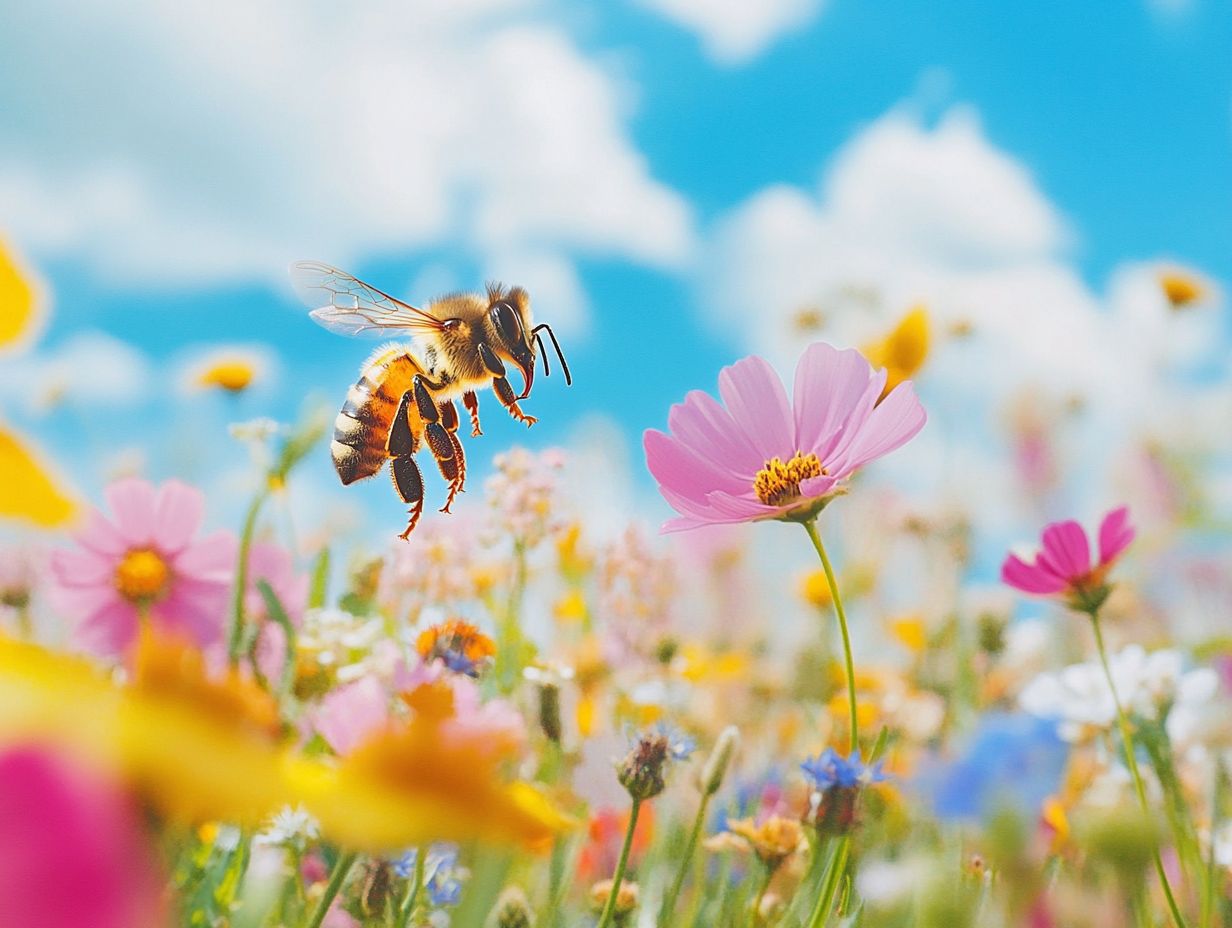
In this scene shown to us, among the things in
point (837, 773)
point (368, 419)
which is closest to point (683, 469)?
point (837, 773)

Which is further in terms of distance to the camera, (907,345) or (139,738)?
(907,345)

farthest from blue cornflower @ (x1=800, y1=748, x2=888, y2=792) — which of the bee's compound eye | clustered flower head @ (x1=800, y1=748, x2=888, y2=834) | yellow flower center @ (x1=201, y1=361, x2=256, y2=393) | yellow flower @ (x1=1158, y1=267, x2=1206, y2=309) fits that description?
yellow flower @ (x1=1158, y1=267, x2=1206, y2=309)

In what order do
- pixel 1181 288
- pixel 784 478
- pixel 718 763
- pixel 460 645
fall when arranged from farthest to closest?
pixel 1181 288, pixel 460 645, pixel 718 763, pixel 784 478

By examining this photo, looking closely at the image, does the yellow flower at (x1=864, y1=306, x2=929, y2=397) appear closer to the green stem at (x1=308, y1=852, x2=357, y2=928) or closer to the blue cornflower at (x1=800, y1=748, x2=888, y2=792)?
the blue cornflower at (x1=800, y1=748, x2=888, y2=792)

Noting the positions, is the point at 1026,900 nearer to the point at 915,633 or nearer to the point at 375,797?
the point at 375,797

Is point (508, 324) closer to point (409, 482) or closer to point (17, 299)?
point (409, 482)

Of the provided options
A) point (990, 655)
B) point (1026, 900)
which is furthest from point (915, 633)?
point (1026, 900)
